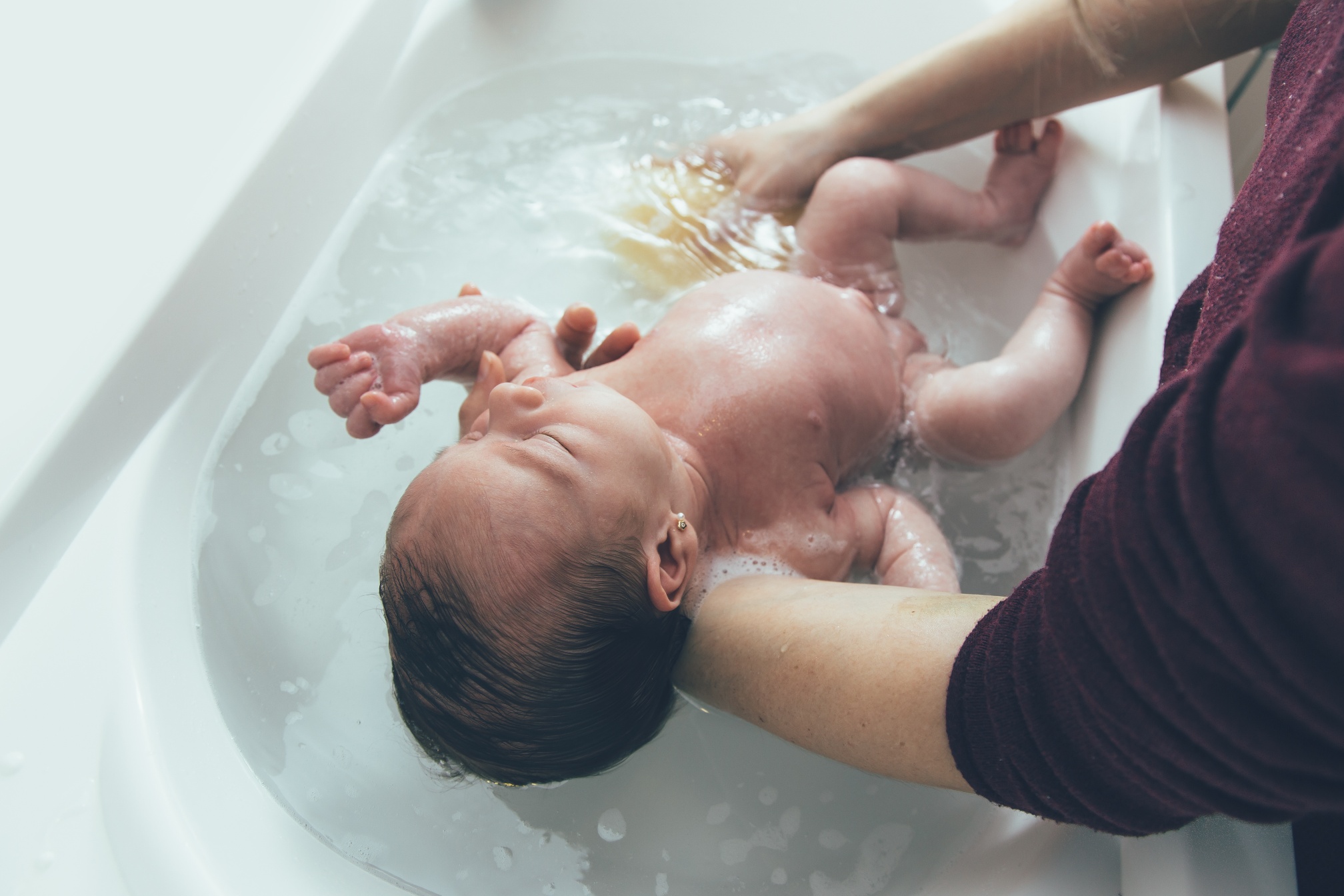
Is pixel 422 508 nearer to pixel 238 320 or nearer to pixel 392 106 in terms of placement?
pixel 238 320

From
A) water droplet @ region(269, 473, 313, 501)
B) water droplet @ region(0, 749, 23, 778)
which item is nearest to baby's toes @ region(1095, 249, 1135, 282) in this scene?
water droplet @ region(269, 473, 313, 501)

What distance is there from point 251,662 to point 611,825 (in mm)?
413

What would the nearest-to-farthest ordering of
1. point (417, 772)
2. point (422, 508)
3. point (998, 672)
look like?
point (998, 672) → point (422, 508) → point (417, 772)

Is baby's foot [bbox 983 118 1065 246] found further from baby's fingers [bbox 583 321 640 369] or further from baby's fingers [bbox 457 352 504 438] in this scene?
baby's fingers [bbox 457 352 504 438]

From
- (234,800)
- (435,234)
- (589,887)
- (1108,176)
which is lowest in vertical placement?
(589,887)

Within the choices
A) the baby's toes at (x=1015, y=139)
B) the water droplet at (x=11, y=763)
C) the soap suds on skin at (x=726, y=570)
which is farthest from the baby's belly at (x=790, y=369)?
the water droplet at (x=11, y=763)

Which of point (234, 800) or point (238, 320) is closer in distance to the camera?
point (234, 800)

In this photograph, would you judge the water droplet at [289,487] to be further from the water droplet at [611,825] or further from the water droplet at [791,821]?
the water droplet at [791,821]

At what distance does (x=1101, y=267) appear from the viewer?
1036 mm

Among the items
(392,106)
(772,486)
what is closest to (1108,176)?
(772,486)

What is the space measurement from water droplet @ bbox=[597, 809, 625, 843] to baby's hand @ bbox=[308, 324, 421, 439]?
0.46 meters

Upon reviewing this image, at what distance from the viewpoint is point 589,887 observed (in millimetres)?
860

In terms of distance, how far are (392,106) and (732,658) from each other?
1.04 meters

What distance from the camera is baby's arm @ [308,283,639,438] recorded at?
0.93m
